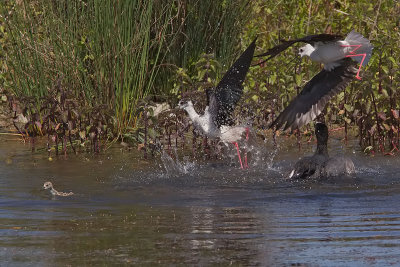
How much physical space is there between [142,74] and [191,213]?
418cm

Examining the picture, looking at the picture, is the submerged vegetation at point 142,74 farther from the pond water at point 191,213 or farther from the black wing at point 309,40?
the black wing at point 309,40

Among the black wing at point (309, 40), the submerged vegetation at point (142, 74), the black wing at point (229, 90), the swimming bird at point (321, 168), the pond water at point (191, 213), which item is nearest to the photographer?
the pond water at point (191, 213)

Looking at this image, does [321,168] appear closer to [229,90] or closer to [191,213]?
[229,90]

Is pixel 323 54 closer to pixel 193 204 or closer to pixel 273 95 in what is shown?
pixel 273 95

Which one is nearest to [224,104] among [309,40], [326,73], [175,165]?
[175,165]

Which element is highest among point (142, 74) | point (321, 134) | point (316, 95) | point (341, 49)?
point (341, 49)

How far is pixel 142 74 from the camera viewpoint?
400 inches

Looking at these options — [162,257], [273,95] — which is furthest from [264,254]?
[273,95]

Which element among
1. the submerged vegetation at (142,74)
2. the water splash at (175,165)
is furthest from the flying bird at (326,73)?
the water splash at (175,165)

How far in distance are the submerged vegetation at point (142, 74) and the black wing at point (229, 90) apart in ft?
1.78

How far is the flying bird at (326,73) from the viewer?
8211mm

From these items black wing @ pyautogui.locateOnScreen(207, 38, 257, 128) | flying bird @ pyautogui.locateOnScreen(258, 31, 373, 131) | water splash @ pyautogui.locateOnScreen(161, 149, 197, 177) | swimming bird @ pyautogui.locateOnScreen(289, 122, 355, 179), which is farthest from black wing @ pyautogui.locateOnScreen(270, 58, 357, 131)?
water splash @ pyautogui.locateOnScreen(161, 149, 197, 177)

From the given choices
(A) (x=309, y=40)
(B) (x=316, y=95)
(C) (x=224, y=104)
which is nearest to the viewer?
(A) (x=309, y=40)

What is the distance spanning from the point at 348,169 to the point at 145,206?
2345mm
